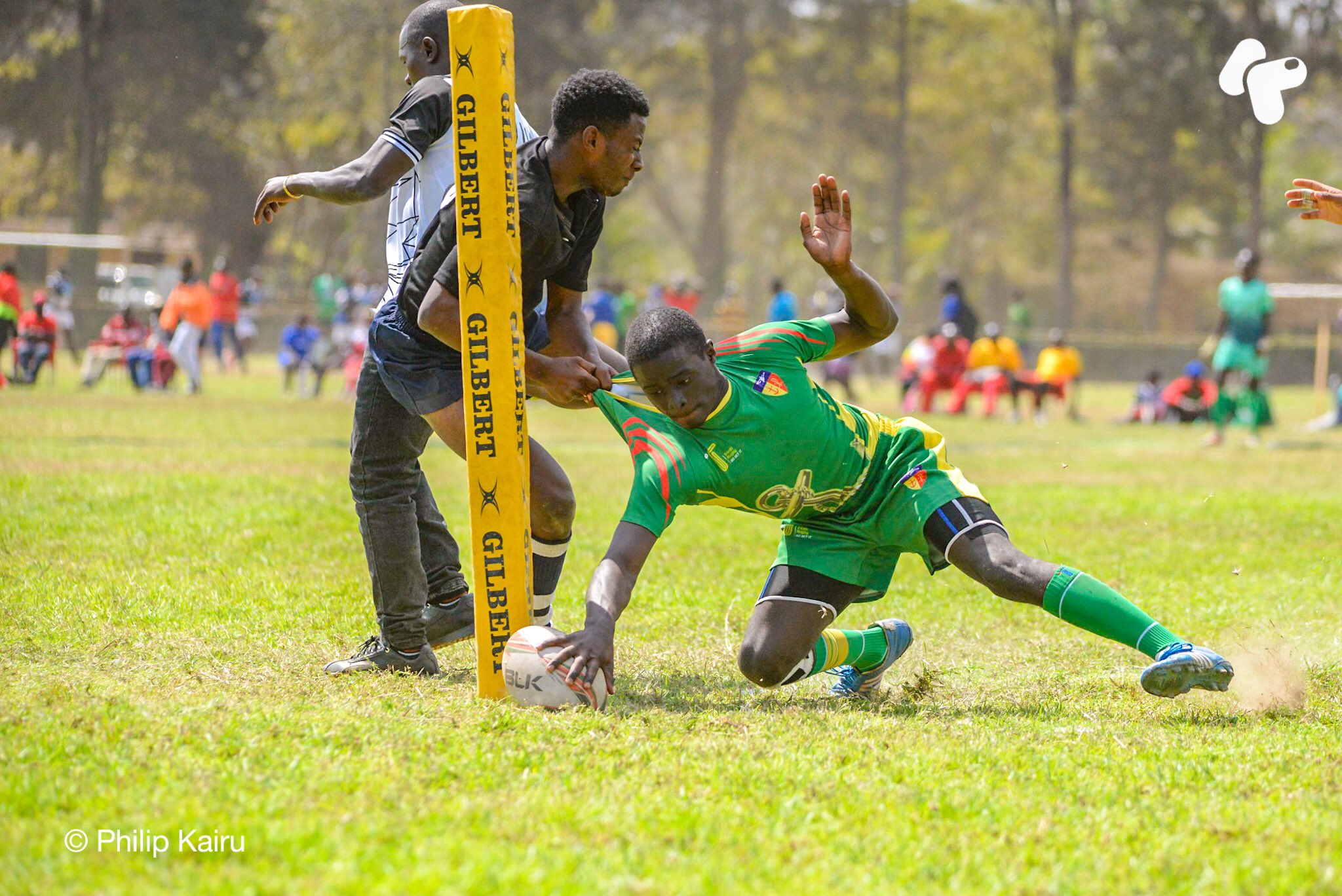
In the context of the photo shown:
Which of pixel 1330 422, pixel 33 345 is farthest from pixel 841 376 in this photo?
pixel 33 345

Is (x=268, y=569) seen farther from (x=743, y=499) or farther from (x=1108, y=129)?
(x=1108, y=129)

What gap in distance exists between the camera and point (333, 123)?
4422 cm

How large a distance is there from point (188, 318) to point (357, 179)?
18.8 m

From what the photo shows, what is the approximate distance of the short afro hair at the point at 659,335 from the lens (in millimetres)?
4680

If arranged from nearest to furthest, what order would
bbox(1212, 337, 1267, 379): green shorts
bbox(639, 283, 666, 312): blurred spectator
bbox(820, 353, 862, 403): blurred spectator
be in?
bbox(1212, 337, 1267, 379): green shorts < bbox(820, 353, 862, 403): blurred spectator < bbox(639, 283, 666, 312): blurred spectator

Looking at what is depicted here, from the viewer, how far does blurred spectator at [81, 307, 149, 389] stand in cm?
2433

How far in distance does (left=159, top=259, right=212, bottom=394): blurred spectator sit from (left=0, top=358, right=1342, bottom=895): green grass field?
13960 mm

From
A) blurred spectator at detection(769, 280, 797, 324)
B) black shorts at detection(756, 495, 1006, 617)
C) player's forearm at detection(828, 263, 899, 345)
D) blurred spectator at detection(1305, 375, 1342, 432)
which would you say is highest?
blurred spectator at detection(769, 280, 797, 324)

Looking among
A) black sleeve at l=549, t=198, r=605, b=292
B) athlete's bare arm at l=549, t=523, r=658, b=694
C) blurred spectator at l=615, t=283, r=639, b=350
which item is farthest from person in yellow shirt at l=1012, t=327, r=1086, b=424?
athlete's bare arm at l=549, t=523, r=658, b=694

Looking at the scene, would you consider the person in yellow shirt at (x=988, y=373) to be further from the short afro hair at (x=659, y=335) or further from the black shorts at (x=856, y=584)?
→ the short afro hair at (x=659, y=335)

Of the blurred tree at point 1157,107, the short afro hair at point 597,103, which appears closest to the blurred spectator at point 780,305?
the short afro hair at point 597,103

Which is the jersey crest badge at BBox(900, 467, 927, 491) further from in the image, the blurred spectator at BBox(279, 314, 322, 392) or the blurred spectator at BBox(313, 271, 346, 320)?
the blurred spectator at BBox(313, 271, 346, 320)

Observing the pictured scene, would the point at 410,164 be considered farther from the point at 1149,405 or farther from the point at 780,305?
the point at 1149,405

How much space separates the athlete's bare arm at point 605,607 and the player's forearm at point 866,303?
1224 mm
